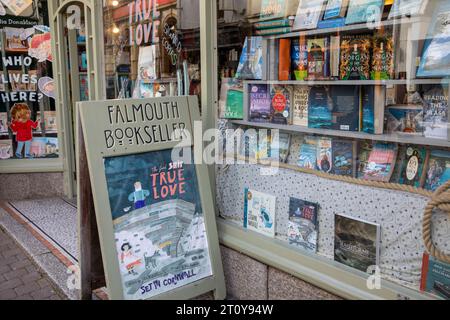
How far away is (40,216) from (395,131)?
4174 mm

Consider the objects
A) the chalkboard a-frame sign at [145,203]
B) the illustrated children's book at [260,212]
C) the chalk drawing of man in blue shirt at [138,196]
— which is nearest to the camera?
the chalkboard a-frame sign at [145,203]

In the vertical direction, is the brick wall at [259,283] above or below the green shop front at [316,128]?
below

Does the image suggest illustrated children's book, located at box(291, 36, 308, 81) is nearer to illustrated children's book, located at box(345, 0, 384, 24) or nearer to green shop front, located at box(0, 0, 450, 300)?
green shop front, located at box(0, 0, 450, 300)

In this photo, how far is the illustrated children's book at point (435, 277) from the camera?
2361 mm

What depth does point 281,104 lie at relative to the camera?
3.40 metres

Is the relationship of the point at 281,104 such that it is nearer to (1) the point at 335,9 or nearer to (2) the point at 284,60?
(2) the point at 284,60

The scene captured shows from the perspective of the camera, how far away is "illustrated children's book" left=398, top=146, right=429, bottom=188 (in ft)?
8.54

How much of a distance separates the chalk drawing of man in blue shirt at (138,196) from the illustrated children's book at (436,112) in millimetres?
1797

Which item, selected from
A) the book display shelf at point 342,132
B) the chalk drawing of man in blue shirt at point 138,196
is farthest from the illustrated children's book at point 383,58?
the chalk drawing of man in blue shirt at point 138,196

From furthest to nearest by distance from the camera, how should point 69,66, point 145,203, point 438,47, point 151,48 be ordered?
1. point 69,66
2. point 151,48
3. point 145,203
4. point 438,47

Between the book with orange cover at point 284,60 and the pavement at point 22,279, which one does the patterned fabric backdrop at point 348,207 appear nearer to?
the book with orange cover at point 284,60

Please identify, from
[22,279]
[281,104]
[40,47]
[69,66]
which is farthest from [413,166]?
[40,47]

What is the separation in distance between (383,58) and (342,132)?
21.1 inches
